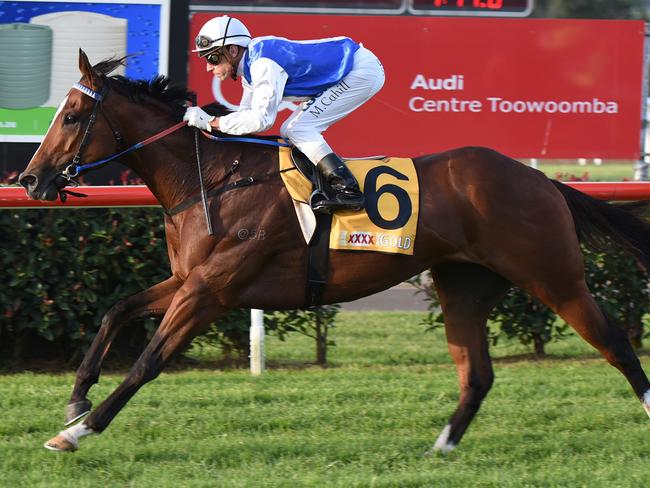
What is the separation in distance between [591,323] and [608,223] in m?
0.57

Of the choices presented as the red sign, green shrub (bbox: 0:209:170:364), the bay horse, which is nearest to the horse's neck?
the bay horse

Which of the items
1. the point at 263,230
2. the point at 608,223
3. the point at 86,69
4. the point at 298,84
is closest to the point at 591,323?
the point at 608,223

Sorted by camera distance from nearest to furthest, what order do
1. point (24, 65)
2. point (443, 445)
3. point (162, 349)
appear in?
point (162, 349) → point (443, 445) → point (24, 65)

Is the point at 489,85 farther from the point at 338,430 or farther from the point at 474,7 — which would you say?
the point at 338,430

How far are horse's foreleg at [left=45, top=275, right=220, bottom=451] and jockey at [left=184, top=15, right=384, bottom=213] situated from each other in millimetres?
653

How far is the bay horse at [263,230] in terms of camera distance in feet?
14.9

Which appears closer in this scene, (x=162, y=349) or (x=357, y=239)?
(x=162, y=349)

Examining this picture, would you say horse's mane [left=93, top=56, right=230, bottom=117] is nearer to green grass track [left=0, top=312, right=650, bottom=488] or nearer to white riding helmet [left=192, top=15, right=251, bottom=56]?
white riding helmet [left=192, top=15, right=251, bottom=56]

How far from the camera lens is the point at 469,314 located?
4977mm

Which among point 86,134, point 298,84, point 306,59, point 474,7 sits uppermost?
point 474,7

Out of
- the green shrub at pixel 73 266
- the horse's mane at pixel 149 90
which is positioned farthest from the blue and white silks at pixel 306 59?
the green shrub at pixel 73 266

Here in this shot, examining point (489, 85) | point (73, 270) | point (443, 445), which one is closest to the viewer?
point (443, 445)

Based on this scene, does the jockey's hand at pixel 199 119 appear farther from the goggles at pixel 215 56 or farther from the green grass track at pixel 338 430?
the green grass track at pixel 338 430

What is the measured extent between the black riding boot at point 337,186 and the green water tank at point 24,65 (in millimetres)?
4152
